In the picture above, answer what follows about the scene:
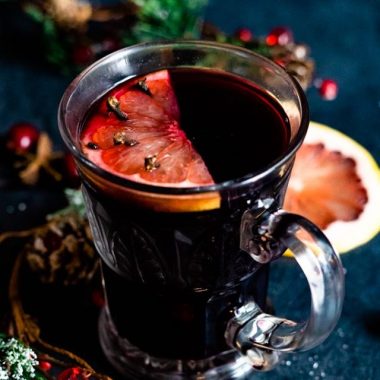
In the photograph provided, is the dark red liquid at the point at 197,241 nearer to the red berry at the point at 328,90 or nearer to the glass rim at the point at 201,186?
the glass rim at the point at 201,186

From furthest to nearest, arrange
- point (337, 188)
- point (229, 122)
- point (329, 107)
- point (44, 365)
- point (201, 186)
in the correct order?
point (329, 107) → point (337, 188) → point (44, 365) → point (229, 122) → point (201, 186)

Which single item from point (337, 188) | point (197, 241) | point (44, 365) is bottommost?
point (44, 365)

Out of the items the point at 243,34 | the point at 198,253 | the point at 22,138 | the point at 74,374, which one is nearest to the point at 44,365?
the point at 74,374

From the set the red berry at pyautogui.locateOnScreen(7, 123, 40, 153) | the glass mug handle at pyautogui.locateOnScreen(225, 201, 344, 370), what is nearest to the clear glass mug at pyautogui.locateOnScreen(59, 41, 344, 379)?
the glass mug handle at pyautogui.locateOnScreen(225, 201, 344, 370)

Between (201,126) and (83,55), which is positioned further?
(83,55)

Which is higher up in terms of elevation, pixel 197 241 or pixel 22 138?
pixel 197 241

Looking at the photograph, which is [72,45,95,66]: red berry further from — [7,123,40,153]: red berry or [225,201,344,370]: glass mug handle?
[225,201,344,370]: glass mug handle

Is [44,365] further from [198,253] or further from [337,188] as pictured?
[337,188]
